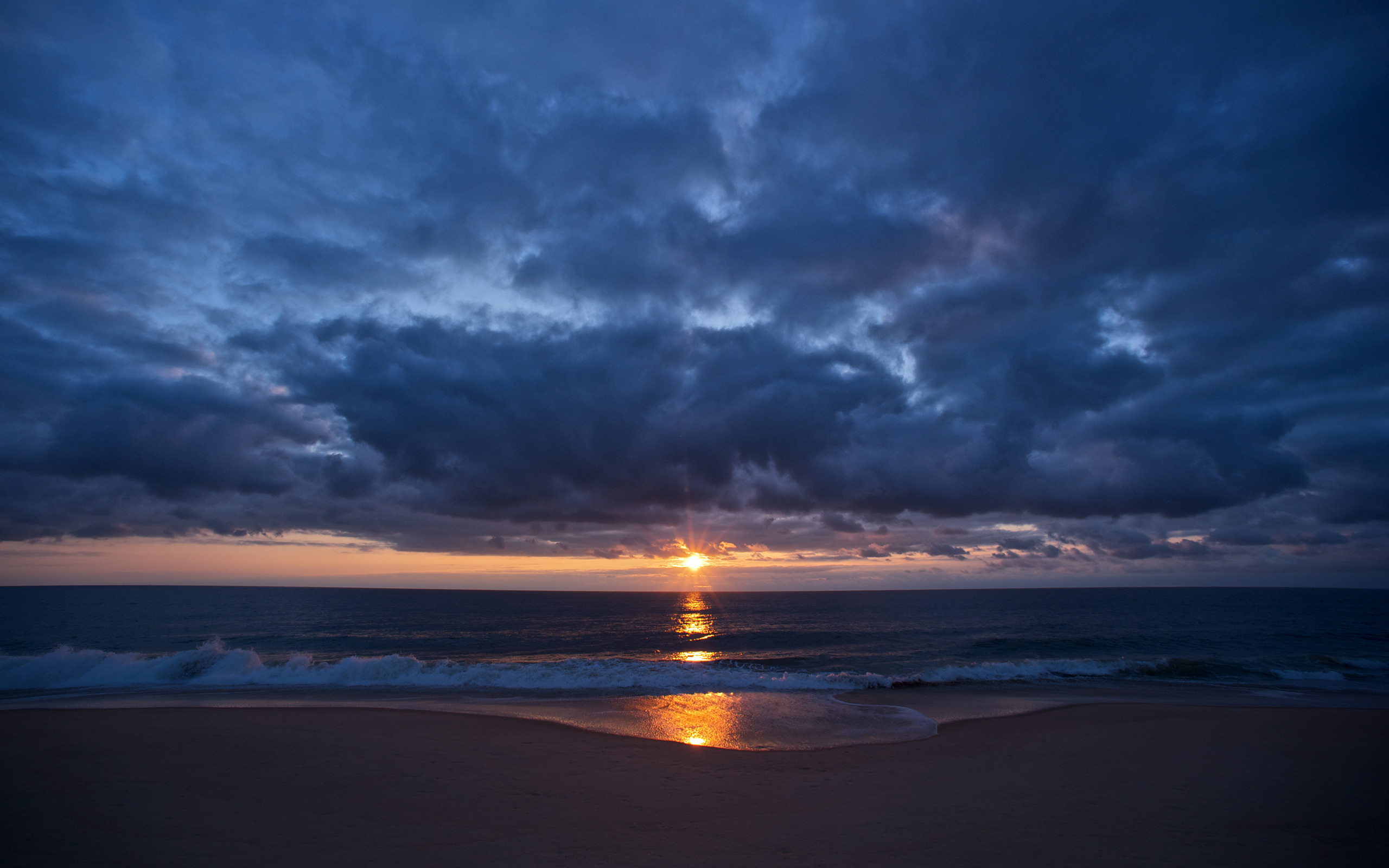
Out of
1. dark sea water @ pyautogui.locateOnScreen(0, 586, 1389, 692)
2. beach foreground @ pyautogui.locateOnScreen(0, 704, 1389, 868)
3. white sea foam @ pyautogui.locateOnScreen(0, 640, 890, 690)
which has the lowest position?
dark sea water @ pyautogui.locateOnScreen(0, 586, 1389, 692)

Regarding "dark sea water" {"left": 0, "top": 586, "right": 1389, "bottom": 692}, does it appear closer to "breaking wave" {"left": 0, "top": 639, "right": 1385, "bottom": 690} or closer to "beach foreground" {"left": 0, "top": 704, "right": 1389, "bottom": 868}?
"breaking wave" {"left": 0, "top": 639, "right": 1385, "bottom": 690}

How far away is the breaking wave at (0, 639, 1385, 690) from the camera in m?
23.7

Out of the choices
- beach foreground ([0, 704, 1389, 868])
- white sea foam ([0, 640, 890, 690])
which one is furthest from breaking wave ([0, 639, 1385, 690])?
beach foreground ([0, 704, 1389, 868])

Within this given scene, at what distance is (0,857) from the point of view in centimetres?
779

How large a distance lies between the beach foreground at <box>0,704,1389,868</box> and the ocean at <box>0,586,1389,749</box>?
293cm

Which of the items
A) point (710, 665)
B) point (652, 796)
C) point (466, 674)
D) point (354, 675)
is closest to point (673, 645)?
point (710, 665)

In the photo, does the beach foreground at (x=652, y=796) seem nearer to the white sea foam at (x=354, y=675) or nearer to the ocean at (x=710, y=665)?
the ocean at (x=710, y=665)

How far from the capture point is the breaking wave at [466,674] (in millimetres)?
23672

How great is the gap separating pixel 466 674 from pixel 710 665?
37.7 ft

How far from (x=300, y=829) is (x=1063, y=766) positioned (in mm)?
14486

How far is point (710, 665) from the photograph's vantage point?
29.5 meters

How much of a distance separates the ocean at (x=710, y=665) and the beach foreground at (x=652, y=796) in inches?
115

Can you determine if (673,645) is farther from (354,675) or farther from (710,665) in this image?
(354,675)

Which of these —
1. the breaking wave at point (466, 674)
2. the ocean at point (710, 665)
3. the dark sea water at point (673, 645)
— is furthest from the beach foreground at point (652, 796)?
the dark sea water at point (673, 645)
